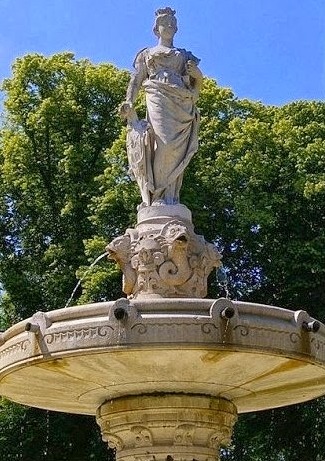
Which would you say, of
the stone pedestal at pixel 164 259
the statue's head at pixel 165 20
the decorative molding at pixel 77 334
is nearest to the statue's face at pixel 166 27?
the statue's head at pixel 165 20

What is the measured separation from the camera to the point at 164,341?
26.3 feet

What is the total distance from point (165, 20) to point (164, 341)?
5.22m

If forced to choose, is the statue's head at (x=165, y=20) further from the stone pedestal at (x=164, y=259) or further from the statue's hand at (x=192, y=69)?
the stone pedestal at (x=164, y=259)

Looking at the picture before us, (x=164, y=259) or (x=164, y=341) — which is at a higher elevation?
(x=164, y=259)

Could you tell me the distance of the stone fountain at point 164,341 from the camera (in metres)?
8.18

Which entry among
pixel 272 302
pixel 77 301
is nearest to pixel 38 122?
pixel 77 301

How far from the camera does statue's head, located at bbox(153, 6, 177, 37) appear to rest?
11852 millimetres

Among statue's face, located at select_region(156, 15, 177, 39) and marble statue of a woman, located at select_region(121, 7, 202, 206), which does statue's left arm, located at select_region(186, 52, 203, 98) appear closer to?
marble statue of a woman, located at select_region(121, 7, 202, 206)

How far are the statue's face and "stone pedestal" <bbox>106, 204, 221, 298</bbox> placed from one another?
2486mm

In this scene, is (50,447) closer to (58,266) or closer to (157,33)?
(58,266)

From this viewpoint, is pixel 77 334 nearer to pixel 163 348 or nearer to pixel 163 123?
pixel 163 348

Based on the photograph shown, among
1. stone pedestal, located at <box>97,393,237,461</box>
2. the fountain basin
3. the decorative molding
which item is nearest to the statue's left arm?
the fountain basin

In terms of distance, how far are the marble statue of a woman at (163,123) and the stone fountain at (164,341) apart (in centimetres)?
1

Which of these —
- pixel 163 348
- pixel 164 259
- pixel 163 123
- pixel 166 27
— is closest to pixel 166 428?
pixel 163 348
